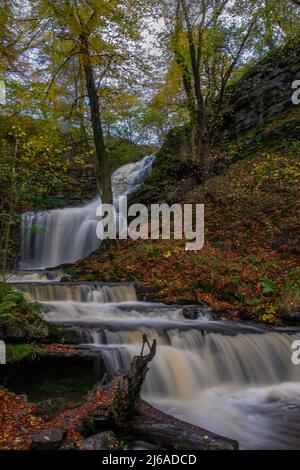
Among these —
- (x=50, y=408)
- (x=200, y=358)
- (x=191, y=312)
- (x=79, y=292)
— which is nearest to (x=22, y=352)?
(x=50, y=408)

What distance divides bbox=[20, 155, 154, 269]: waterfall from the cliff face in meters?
6.03

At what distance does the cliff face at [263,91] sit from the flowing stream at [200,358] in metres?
11.4

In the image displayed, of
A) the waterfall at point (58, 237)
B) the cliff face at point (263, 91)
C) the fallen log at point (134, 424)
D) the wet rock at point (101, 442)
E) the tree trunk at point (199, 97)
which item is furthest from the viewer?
the cliff face at point (263, 91)

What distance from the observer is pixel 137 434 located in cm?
389

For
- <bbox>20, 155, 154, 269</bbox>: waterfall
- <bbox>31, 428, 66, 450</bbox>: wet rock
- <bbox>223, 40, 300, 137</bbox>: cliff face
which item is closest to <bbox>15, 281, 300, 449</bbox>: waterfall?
<bbox>31, 428, 66, 450</bbox>: wet rock

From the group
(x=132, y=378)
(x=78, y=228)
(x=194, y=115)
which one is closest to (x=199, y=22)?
(x=194, y=115)

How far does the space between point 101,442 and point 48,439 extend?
0.48 meters

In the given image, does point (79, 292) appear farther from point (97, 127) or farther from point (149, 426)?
point (97, 127)

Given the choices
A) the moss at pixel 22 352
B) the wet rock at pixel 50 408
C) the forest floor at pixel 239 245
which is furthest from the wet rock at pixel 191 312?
the wet rock at pixel 50 408

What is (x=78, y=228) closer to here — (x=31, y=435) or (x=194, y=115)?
(x=194, y=115)

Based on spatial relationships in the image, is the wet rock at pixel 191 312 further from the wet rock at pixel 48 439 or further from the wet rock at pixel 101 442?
the wet rock at pixel 48 439

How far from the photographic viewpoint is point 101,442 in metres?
3.50

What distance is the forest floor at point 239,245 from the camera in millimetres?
8727
